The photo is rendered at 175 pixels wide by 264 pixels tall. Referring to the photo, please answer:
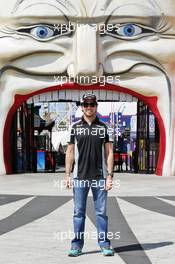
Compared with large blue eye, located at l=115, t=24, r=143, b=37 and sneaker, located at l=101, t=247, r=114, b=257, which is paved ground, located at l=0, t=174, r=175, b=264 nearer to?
sneaker, located at l=101, t=247, r=114, b=257

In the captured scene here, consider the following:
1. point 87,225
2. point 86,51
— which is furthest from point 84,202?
point 86,51

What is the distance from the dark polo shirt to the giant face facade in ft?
29.5

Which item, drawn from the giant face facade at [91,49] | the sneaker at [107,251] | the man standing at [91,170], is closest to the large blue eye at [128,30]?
the giant face facade at [91,49]

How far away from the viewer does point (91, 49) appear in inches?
558

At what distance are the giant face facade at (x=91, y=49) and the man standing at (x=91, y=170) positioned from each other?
8.98 metres

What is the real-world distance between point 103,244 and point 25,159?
14082mm

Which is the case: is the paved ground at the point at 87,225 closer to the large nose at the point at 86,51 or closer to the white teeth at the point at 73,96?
the large nose at the point at 86,51

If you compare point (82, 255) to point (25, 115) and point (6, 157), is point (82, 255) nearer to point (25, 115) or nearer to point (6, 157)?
point (6, 157)

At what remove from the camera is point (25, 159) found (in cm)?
1925

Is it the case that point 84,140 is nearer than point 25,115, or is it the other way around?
point 84,140

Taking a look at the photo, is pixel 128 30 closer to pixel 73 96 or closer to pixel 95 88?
pixel 95 88

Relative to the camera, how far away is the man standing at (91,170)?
5.30m

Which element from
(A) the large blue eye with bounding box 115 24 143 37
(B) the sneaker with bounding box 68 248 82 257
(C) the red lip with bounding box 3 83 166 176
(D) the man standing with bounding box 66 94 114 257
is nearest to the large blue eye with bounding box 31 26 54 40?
(C) the red lip with bounding box 3 83 166 176

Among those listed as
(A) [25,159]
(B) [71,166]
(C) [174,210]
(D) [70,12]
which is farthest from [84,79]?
(B) [71,166]
